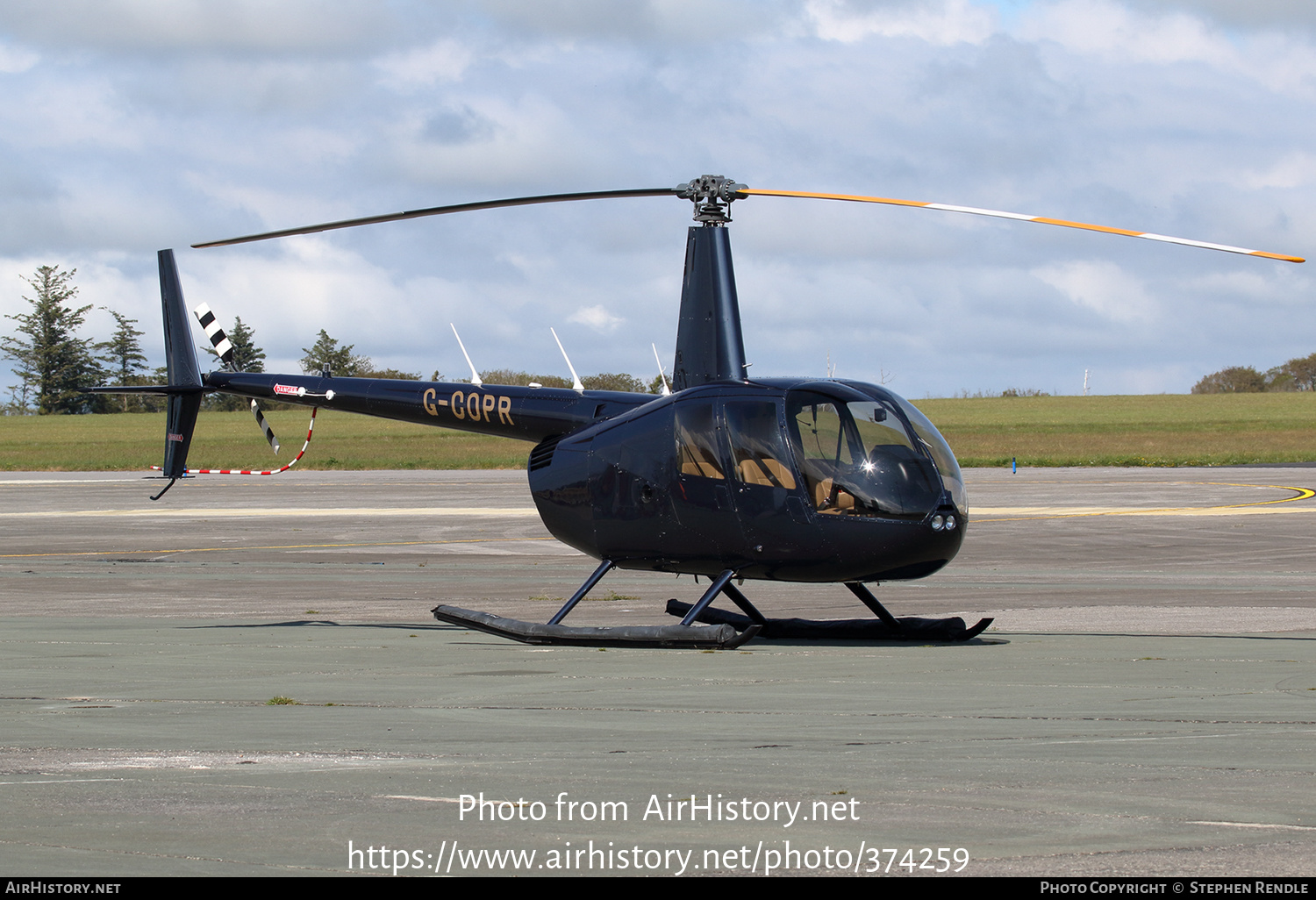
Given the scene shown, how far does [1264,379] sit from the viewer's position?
15750 cm

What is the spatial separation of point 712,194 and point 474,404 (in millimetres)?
3950

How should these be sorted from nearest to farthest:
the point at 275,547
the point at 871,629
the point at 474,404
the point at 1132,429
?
the point at 871,629, the point at 474,404, the point at 275,547, the point at 1132,429

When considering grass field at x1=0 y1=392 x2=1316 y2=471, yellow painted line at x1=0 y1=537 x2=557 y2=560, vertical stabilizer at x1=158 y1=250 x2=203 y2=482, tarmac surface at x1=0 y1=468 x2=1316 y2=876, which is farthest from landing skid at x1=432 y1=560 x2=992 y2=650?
grass field at x1=0 y1=392 x2=1316 y2=471

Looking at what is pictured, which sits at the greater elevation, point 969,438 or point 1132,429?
point 1132,429

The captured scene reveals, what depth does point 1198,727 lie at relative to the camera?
24.6 ft

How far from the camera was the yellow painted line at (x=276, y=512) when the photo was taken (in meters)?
34.0

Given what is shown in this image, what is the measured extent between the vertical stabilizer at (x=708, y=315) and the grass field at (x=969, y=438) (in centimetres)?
4417

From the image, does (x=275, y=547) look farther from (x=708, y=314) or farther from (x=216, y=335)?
(x=708, y=314)

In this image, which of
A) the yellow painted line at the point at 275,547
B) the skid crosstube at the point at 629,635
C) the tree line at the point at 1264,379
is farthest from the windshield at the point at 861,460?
the tree line at the point at 1264,379

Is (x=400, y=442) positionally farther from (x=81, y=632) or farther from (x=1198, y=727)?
(x=1198, y=727)

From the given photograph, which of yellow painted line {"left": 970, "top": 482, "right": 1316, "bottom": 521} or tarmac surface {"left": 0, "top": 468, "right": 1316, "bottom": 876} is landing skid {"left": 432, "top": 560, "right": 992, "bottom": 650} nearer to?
tarmac surface {"left": 0, "top": 468, "right": 1316, "bottom": 876}

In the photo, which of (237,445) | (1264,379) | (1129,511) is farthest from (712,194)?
(1264,379)

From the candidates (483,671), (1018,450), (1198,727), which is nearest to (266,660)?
(483,671)

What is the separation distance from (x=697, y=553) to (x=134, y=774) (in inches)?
263
